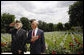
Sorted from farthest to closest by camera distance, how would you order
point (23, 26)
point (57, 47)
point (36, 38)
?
point (57, 47) → point (23, 26) → point (36, 38)

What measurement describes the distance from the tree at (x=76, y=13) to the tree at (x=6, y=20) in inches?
96.3

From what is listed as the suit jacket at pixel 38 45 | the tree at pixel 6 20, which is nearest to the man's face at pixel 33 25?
the suit jacket at pixel 38 45

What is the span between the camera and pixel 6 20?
15.3ft

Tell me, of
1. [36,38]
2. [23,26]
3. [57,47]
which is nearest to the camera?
[36,38]

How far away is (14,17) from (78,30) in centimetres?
278

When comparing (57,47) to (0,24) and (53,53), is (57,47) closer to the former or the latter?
(53,53)

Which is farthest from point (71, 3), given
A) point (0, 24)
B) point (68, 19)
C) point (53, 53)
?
point (0, 24)

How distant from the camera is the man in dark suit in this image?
372cm

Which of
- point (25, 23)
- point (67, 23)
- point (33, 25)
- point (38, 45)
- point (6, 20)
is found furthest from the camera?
point (6, 20)

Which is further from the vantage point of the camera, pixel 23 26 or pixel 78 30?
pixel 78 30

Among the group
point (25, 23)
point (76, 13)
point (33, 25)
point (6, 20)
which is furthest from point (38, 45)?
point (76, 13)

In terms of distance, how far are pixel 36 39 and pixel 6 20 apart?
5.70 feet

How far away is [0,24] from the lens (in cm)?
474

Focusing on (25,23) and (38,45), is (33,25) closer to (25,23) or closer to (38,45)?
(25,23)
